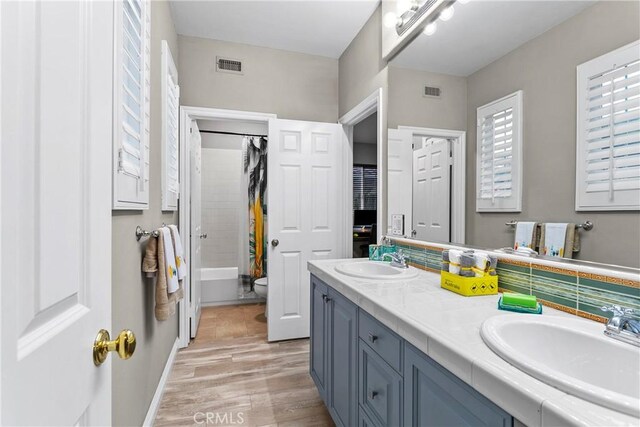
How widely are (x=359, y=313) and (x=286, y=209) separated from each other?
1636 millimetres

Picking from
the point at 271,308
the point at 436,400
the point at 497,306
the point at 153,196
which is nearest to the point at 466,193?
the point at 497,306

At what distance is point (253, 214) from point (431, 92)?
2628mm

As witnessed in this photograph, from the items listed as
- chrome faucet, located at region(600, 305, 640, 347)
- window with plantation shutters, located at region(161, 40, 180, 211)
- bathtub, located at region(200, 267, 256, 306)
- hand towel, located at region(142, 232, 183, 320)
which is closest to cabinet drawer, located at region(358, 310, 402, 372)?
chrome faucet, located at region(600, 305, 640, 347)

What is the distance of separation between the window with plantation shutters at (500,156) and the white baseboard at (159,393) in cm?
203

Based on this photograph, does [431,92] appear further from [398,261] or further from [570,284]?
[570,284]

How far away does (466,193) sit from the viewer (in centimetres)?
152

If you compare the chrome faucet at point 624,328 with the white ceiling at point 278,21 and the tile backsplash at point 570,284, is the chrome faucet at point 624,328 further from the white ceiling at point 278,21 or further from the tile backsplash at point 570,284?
the white ceiling at point 278,21

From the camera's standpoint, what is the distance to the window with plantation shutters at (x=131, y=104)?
3.74 feet

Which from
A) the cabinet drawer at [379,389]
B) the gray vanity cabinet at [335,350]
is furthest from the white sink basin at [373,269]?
the cabinet drawer at [379,389]

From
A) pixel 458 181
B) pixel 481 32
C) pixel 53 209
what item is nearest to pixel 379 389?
pixel 458 181

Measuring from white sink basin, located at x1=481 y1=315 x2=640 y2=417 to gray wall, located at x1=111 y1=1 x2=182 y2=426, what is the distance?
1314 millimetres

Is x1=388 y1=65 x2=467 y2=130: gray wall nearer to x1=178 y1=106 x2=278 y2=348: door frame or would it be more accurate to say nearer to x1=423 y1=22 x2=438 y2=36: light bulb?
x1=423 y1=22 x2=438 y2=36: light bulb

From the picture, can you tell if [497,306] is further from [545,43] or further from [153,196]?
[153,196]

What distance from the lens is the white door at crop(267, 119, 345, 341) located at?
2797 millimetres
